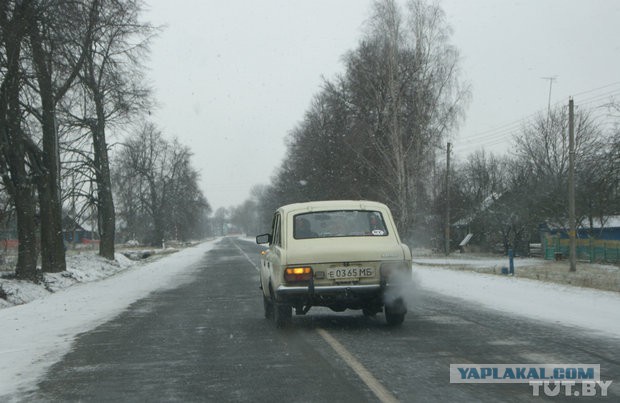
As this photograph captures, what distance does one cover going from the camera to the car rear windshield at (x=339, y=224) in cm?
978

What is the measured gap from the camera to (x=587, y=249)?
40.8 meters

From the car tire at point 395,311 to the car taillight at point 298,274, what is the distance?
122 cm

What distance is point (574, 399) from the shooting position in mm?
5445

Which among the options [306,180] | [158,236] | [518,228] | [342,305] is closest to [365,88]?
[518,228]

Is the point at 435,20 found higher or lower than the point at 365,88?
higher

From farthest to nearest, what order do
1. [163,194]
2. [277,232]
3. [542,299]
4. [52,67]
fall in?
[163,194] → [52,67] → [542,299] → [277,232]

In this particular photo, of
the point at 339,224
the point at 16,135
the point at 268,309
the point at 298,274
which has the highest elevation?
the point at 16,135

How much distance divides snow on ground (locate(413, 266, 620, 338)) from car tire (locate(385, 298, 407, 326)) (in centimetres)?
259

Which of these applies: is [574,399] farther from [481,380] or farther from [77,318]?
[77,318]

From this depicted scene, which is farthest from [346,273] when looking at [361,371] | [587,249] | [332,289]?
[587,249]

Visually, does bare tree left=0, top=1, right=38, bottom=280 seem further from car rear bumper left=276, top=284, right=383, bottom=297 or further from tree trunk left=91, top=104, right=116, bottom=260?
car rear bumper left=276, top=284, right=383, bottom=297

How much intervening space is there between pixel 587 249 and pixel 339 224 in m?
35.2

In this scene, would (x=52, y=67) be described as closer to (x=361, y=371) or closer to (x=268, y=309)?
(x=268, y=309)

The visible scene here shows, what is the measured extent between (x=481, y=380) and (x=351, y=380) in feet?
3.97
